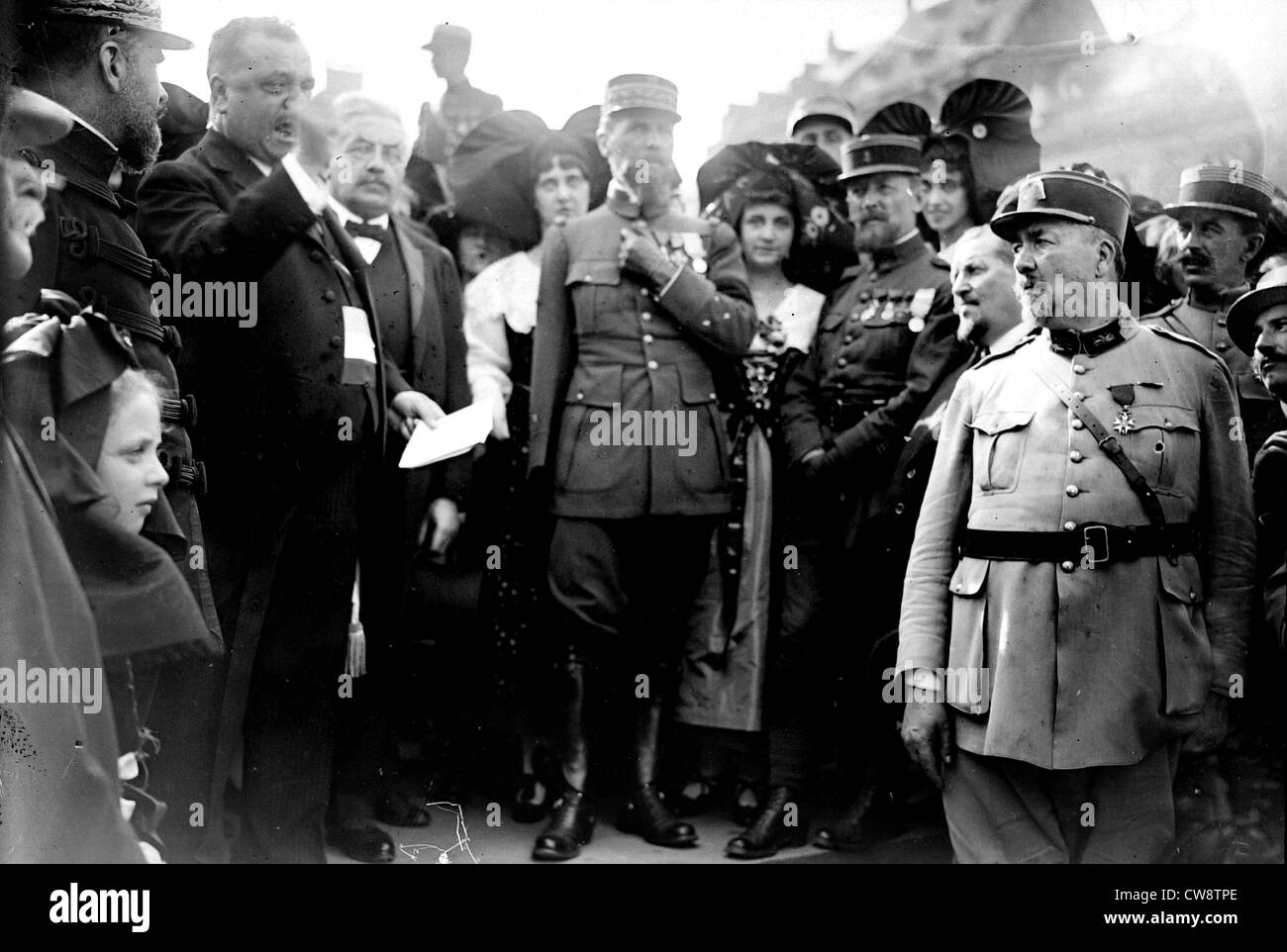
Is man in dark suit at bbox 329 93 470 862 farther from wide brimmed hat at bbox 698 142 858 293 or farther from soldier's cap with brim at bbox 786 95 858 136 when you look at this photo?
soldier's cap with brim at bbox 786 95 858 136

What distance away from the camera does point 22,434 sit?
15.4 feet

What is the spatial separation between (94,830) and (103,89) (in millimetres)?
2379

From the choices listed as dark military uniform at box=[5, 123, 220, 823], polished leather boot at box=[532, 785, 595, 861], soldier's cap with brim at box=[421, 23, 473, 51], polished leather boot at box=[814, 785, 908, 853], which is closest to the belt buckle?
polished leather boot at box=[814, 785, 908, 853]

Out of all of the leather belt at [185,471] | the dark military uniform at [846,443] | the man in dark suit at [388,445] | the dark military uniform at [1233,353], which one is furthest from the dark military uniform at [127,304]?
the dark military uniform at [1233,353]

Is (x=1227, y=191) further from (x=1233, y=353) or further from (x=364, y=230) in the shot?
(x=364, y=230)

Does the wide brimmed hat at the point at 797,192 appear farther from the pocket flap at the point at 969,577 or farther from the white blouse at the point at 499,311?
the pocket flap at the point at 969,577

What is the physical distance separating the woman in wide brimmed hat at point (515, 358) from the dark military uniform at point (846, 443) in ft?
2.71

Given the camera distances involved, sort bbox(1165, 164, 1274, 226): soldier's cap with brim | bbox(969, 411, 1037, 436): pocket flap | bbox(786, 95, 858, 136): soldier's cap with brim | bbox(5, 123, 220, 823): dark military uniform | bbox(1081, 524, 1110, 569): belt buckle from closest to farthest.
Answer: bbox(1081, 524, 1110, 569): belt buckle, bbox(969, 411, 1037, 436): pocket flap, bbox(5, 123, 220, 823): dark military uniform, bbox(1165, 164, 1274, 226): soldier's cap with brim, bbox(786, 95, 858, 136): soldier's cap with brim

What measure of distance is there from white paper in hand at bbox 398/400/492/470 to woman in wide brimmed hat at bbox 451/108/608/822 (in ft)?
0.20

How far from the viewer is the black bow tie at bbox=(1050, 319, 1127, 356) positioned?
4.55 metres

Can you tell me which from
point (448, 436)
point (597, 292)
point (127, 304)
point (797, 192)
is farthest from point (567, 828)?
point (797, 192)

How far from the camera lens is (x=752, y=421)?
5160 millimetres

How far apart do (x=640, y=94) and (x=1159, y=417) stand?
Answer: 79.0 inches
